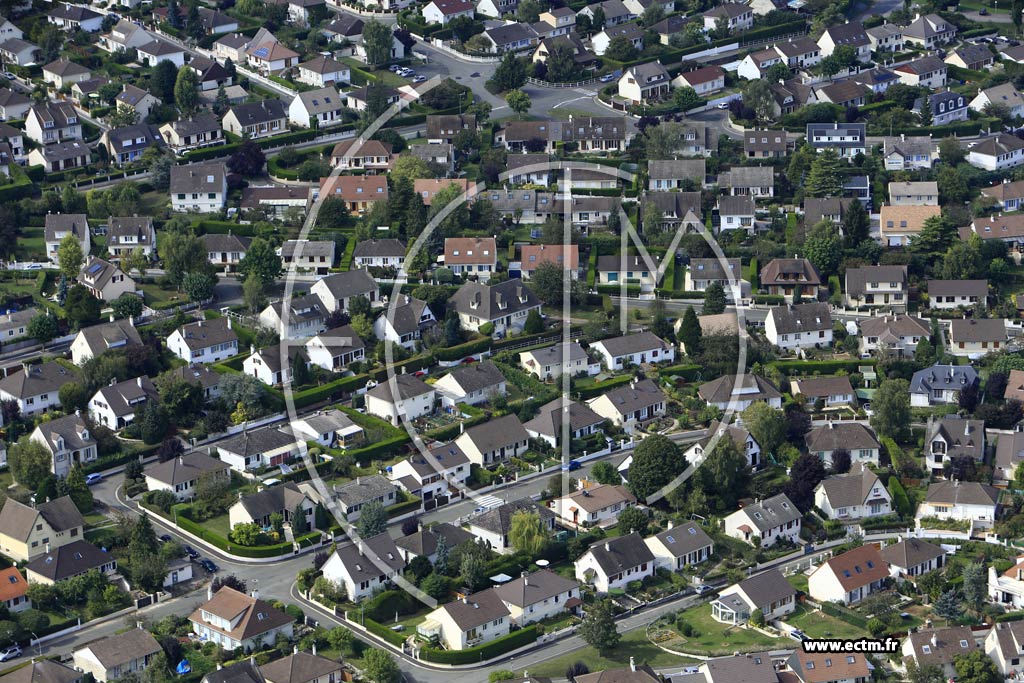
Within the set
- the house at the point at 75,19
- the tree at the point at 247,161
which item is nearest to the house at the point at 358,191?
the tree at the point at 247,161

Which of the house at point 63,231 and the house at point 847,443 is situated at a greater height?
the house at point 63,231

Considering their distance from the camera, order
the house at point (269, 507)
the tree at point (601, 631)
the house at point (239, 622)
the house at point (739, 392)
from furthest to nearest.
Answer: the house at point (739, 392)
the house at point (269, 507)
the house at point (239, 622)
the tree at point (601, 631)

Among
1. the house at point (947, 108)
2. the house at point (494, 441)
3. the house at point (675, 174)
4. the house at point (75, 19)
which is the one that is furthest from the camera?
the house at point (75, 19)

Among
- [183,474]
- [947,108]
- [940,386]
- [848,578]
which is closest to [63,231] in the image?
[183,474]

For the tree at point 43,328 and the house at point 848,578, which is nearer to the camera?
the house at point 848,578

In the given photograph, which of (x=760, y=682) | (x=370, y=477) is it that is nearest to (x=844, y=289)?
(x=370, y=477)

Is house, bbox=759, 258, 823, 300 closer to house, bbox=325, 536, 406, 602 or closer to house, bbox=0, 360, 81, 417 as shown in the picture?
house, bbox=325, 536, 406, 602

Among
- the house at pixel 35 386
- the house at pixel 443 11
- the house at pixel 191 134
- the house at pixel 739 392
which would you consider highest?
the house at pixel 443 11

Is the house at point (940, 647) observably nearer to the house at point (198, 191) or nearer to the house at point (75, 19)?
the house at point (198, 191)

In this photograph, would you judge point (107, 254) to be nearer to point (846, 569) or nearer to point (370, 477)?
point (370, 477)
